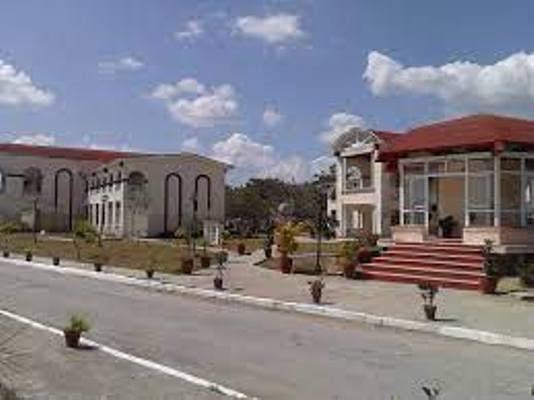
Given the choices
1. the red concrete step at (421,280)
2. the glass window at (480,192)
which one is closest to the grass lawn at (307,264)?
the red concrete step at (421,280)

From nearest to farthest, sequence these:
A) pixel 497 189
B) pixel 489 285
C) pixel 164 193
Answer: pixel 489 285 → pixel 497 189 → pixel 164 193

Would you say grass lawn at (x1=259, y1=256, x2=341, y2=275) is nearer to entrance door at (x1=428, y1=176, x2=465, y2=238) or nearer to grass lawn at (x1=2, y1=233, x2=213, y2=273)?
grass lawn at (x1=2, y1=233, x2=213, y2=273)

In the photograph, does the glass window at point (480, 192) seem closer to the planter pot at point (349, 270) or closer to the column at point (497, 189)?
the column at point (497, 189)

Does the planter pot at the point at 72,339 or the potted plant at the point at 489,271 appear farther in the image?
the potted plant at the point at 489,271

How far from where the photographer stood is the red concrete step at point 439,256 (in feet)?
89.2

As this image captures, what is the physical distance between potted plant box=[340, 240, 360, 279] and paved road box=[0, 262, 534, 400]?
6342 mm

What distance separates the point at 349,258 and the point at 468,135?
5.35 meters

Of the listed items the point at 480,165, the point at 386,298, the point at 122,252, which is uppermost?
the point at 480,165

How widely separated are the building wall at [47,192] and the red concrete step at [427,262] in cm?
5781

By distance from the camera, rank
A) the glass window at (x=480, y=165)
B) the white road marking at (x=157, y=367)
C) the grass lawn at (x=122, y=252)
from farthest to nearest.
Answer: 1. the grass lawn at (x=122, y=252)
2. the glass window at (x=480, y=165)
3. the white road marking at (x=157, y=367)

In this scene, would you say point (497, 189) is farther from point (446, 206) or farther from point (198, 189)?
point (198, 189)

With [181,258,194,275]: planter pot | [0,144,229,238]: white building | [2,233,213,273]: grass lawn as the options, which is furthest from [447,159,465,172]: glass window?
[0,144,229,238]: white building

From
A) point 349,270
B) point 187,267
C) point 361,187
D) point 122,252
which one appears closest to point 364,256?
point 349,270

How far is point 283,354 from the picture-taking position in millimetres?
14203
